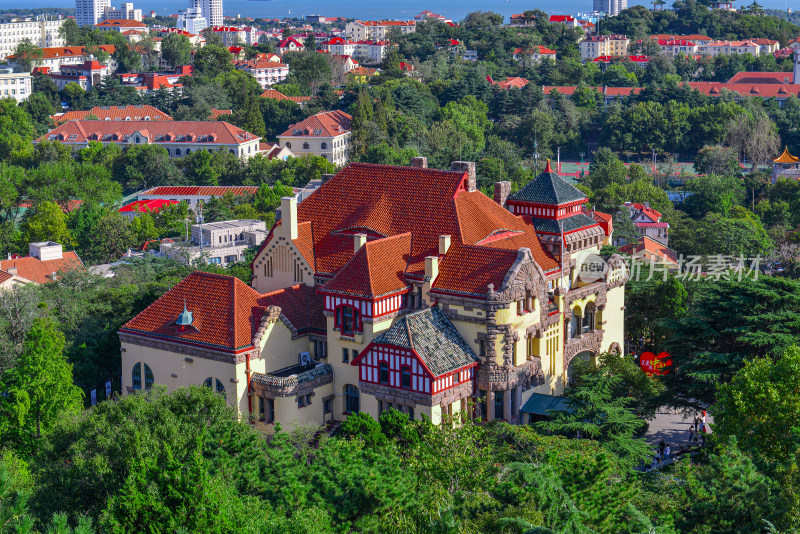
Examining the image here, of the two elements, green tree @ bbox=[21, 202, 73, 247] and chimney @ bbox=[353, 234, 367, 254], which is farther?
green tree @ bbox=[21, 202, 73, 247]

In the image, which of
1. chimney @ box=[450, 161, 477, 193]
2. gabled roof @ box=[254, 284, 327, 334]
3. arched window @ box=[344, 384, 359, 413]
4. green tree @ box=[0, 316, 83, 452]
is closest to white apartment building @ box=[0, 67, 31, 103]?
chimney @ box=[450, 161, 477, 193]

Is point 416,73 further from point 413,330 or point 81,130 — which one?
point 413,330

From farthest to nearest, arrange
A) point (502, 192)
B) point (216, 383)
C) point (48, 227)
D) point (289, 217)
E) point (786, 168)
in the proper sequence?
point (786, 168), point (48, 227), point (502, 192), point (289, 217), point (216, 383)

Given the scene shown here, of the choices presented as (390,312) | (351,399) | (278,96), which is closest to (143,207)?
(351,399)

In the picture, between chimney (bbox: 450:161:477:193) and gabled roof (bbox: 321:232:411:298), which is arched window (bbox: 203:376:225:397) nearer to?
gabled roof (bbox: 321:232:411:298)

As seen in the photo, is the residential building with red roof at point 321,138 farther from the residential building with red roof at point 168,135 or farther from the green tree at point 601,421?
the green tree at point 601,421

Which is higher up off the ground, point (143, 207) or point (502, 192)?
point (502, 192)

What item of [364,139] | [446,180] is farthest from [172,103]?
[446,180]

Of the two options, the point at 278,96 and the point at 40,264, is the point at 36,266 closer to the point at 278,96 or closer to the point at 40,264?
the point at 40,264
